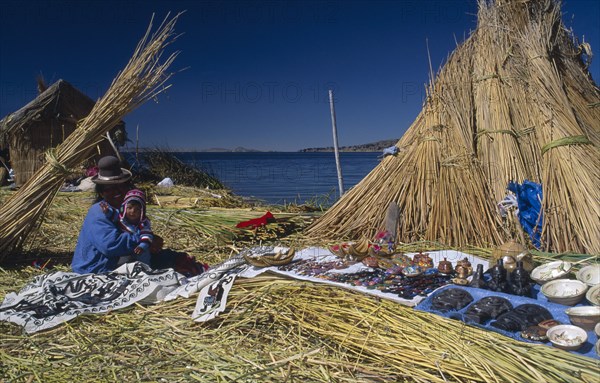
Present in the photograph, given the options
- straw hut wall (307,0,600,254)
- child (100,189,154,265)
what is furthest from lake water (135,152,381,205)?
child (100,189,154,265)

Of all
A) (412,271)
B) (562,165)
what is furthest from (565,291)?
(562,165)

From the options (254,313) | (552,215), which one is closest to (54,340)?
(254,313)

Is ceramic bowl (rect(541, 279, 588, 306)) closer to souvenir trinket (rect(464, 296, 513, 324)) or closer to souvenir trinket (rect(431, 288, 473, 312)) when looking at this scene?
souvenir trinket (rect(464, 296, 513, 324))

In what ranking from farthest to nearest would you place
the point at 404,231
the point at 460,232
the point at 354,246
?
the point at 404,231, the point at 460,232, the point at 354,246

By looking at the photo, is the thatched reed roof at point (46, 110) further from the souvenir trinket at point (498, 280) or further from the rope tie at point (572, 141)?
the souvenir trinket at point (498, 280)

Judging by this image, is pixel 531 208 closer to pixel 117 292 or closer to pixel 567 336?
pixel 567 336

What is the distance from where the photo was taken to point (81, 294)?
282 cm

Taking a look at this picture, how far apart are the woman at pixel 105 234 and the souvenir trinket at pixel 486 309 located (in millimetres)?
2031

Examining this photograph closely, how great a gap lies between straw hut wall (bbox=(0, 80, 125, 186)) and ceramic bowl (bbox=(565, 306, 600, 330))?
7849mm

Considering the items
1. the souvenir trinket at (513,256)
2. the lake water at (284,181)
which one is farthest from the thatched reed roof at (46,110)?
the souvenir trinket at (513,256)

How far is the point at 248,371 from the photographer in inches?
75.2

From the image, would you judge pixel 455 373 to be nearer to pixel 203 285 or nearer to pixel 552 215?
pixel 203 285

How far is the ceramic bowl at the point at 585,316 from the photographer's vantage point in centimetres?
206

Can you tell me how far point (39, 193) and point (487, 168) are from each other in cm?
369
